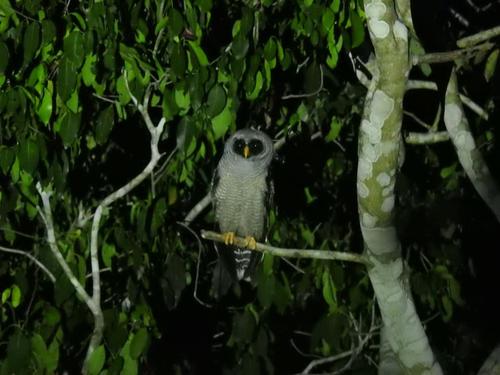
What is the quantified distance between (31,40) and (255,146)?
1.63m

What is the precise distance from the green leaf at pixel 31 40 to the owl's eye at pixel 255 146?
1.59 meters

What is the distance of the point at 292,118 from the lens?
181 inches

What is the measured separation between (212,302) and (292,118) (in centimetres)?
133

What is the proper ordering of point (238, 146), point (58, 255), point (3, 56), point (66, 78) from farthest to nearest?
1. point (238, 146)
2. point (58, 255)
3. point (66, 78)
4. point (3, 56)

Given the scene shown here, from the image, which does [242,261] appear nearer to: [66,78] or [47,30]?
[66,78]

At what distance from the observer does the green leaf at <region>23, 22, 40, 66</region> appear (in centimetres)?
330

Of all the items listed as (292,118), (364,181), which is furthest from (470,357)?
(364,181)

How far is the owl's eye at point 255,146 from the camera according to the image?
4699mm

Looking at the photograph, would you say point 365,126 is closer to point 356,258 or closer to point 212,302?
point 356,258

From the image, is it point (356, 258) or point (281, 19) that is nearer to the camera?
point (356, 258)

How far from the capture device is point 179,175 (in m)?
4.14

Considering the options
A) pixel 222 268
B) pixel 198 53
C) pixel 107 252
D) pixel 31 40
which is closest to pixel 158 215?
pixel 107 252

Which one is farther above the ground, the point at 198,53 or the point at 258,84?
the point at 198,53

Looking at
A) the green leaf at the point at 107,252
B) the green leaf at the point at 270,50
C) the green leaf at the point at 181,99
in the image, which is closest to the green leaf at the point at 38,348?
the green leaf at the point at 107,252
